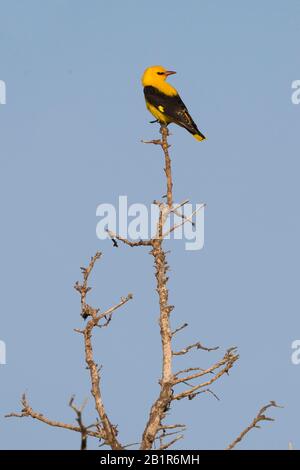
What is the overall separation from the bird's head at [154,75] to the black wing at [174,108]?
24.9 inches

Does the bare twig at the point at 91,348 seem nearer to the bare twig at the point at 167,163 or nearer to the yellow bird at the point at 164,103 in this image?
the bare twig at the point at 167,163

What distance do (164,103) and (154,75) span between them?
158 centimetres

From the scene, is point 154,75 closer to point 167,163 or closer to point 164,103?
point 164,103

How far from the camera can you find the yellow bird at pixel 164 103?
18.1 meters

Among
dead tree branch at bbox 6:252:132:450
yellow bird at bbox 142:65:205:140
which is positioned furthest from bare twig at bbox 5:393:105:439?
yellow bird at bbox 142:65:205:140

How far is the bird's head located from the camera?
1952 centimetres

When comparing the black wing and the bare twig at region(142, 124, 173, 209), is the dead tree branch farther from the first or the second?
the black wing

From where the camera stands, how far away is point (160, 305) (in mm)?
12523

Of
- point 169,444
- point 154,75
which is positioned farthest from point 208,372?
Answer: point 154,75

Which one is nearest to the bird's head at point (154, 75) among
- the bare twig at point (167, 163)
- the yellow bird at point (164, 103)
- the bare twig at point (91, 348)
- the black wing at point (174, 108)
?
the yellow bird at point (164, 103)
